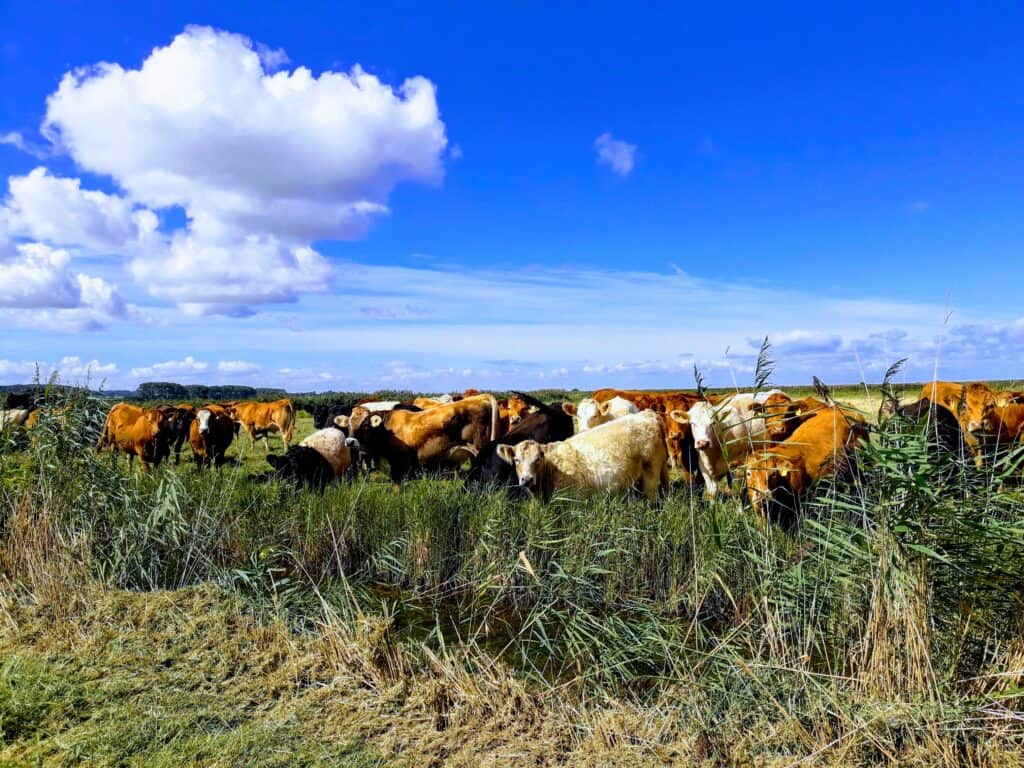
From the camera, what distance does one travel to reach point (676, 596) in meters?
5.41

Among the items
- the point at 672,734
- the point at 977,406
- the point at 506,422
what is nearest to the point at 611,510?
the point at 672,734

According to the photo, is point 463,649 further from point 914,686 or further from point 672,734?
point 914,686

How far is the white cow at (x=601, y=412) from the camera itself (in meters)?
14.9

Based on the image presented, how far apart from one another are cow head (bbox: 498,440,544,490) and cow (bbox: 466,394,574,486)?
14.4 inches

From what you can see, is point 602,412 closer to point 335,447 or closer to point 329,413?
point 335,447

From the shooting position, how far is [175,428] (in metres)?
17.2

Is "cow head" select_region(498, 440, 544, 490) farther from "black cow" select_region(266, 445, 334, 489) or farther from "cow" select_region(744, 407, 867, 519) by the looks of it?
"black cow" select_region(266, 445, 334, 489)

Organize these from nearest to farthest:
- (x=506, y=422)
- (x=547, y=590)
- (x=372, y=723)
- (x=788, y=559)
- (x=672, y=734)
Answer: (x=672, y=734), (x=372, y=723), (x=788, y=559), (x=547, y=590), (x=506, y=422)

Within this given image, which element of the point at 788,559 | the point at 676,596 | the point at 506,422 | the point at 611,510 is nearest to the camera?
the point at 788,559

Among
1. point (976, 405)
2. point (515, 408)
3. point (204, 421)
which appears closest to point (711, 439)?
point (976, 405)

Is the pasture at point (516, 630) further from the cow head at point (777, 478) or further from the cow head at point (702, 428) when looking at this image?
the cow head at point (702, 428)

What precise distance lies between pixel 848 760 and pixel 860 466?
1466 mm

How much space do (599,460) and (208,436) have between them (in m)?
11.7

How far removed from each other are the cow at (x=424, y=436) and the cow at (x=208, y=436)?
5.07m
